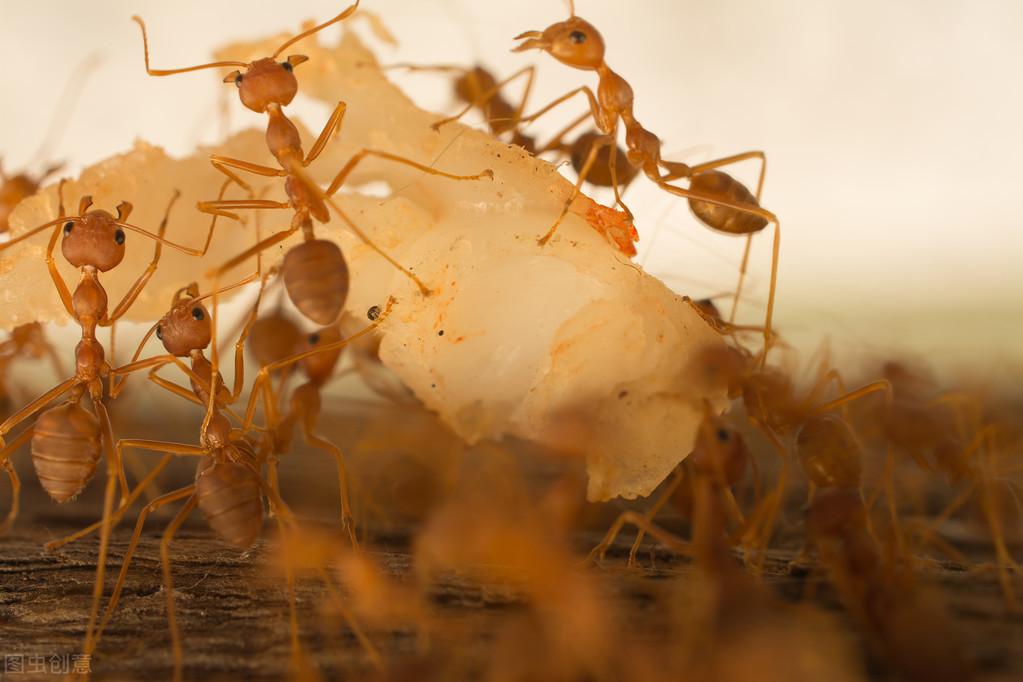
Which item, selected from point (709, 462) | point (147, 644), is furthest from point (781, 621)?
point (147, 644)

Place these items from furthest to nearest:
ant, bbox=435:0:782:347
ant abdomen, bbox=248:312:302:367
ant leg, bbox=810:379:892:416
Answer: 1. ant abdomen, bbox=248:312:302:367
2. ant, bbox=435:0:782:347
3. ant leg, bbox=810:379:892:416

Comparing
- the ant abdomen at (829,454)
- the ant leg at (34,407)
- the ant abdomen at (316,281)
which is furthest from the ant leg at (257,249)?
the ant abdomen at (829,454)

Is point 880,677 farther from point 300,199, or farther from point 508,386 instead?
point 300,199

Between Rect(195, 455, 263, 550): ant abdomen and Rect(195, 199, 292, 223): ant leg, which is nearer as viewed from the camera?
Rect(195, 455, 263, 550): ant abdomen

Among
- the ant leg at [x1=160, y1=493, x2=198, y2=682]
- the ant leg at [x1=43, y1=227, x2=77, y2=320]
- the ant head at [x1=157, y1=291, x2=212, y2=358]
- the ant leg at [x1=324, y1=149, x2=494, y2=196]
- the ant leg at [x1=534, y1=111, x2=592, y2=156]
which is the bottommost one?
the ant leg at [x1=160, y1=493, x2=198, y2=682]

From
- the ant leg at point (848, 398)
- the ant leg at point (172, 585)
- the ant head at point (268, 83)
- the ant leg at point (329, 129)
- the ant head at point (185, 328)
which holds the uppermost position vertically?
the ant head at point (268, 83)

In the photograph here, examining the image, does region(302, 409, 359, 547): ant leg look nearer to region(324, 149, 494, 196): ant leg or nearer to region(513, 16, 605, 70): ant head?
region(324, 149, 494, 196): ant leg

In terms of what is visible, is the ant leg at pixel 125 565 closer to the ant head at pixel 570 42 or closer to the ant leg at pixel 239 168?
the ant leg at pixel 239 168

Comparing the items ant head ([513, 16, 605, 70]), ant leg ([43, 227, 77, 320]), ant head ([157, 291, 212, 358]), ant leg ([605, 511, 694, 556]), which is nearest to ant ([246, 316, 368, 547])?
ant head ([157, 291, 212, 358])
